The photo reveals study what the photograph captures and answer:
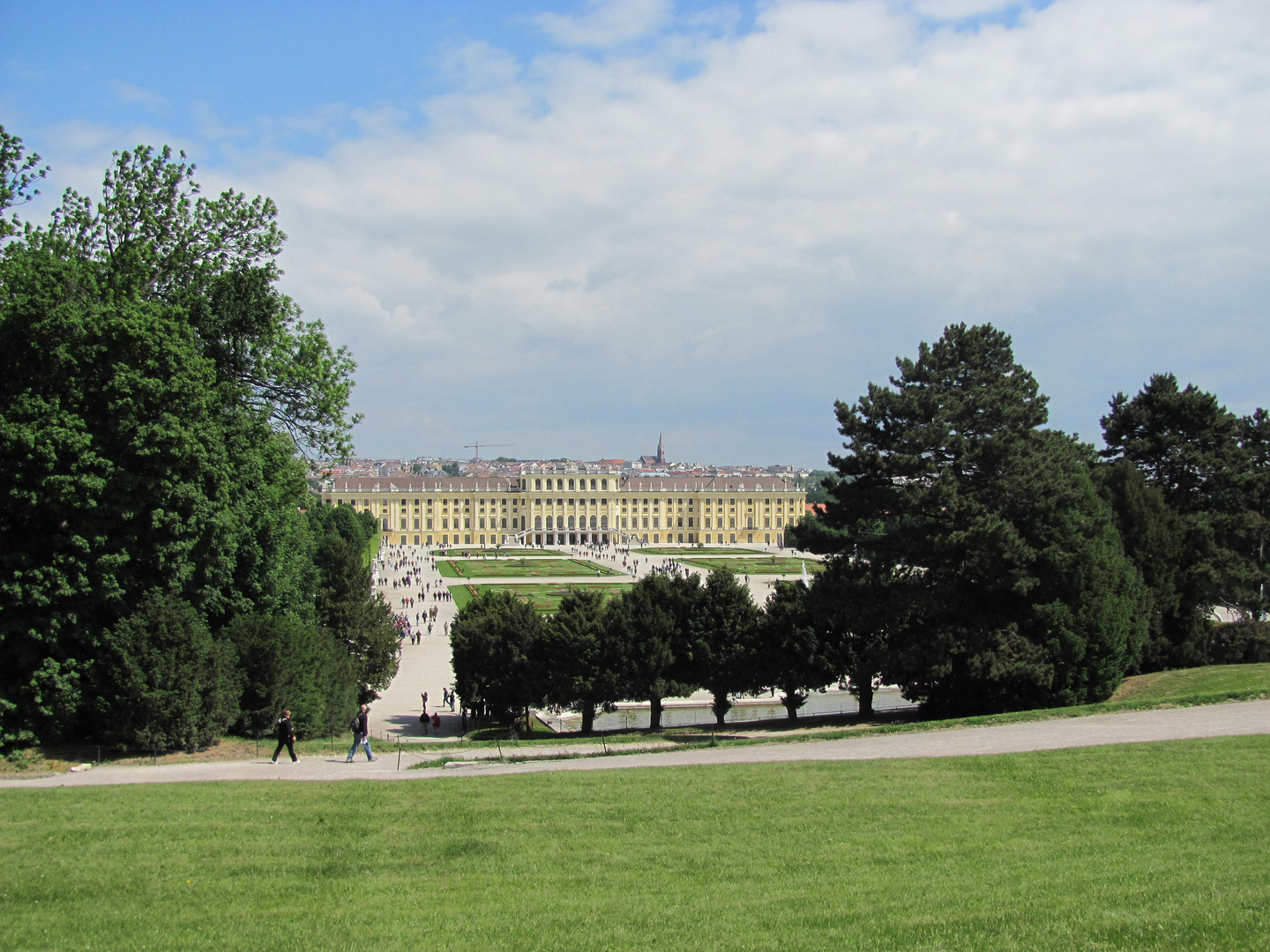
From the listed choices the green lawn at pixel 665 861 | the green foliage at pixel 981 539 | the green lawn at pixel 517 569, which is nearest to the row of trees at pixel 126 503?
the green lawn at pixel 665 861

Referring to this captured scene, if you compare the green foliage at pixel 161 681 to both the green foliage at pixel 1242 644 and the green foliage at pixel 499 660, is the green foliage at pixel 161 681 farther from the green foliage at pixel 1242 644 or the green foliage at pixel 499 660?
the green foliage at pixel 1242 644

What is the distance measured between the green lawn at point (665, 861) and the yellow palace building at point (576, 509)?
4197 inches

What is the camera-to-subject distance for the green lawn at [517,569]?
221 feet

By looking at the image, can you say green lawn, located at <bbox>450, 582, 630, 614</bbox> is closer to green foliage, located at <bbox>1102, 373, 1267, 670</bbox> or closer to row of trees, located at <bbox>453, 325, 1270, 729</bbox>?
row of trees, located at <bbox>453, 325, 1270, 729</bbox>

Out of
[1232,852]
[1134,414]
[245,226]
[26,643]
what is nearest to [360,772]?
[26,643]

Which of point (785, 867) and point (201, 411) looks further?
point (201, 411)

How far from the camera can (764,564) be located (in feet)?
249

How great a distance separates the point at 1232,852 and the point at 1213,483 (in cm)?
2198

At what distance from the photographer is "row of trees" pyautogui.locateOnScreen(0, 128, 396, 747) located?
14.8 metres

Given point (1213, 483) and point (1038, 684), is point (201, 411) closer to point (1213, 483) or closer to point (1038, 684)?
point (1038, 684)

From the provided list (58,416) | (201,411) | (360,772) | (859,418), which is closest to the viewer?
(360,772)

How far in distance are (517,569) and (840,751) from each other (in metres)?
60.2

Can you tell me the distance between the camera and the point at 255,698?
56.0ft

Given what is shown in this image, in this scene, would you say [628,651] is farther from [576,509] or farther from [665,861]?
[576,509]
